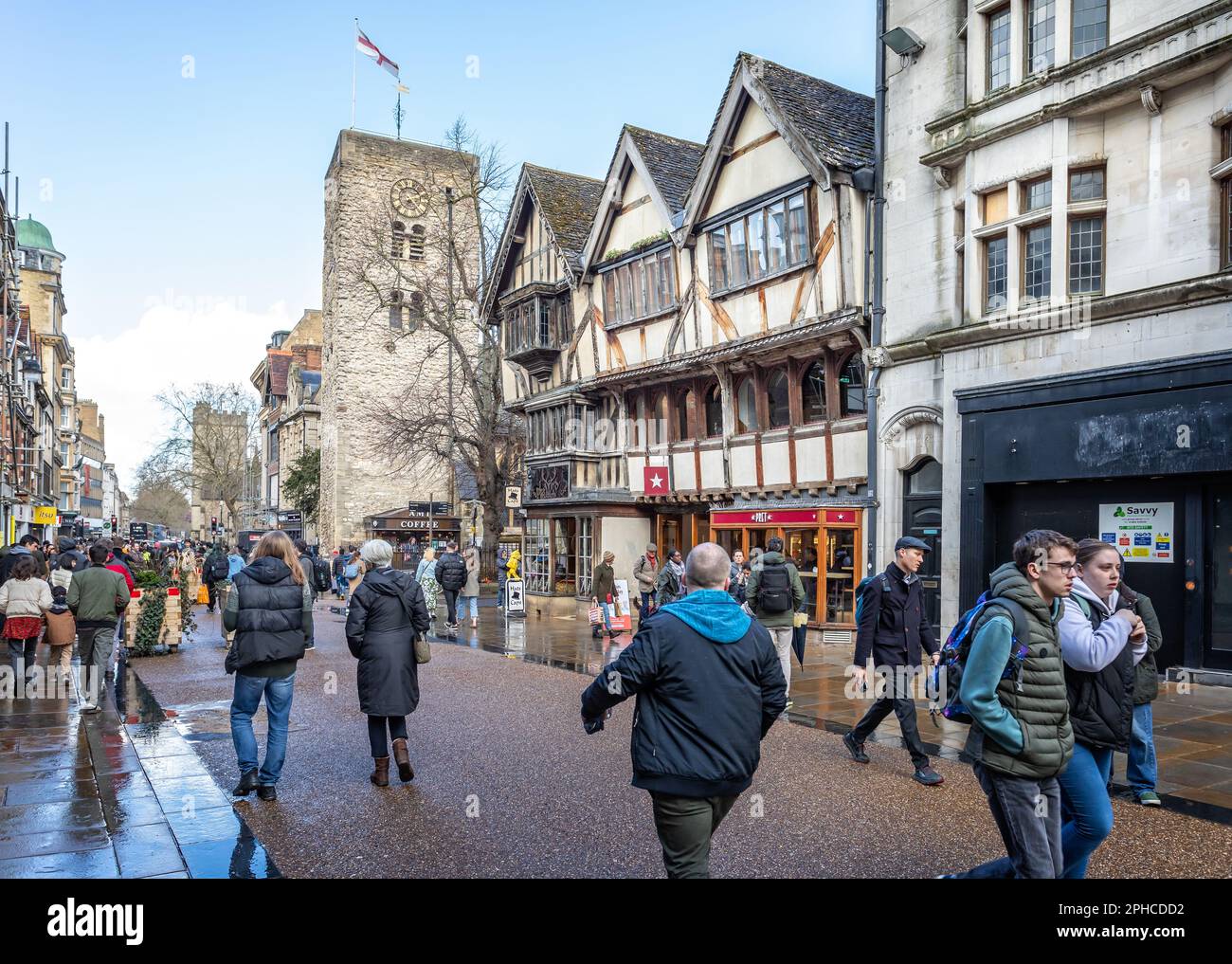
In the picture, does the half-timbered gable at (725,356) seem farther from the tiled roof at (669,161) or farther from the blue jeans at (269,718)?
the blue jeans at (269,718)

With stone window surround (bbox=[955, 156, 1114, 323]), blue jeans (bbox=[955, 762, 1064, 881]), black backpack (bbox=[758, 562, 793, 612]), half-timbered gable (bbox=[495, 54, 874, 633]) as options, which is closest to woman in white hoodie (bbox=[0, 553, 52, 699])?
black backpack (bbox=[758, 562, 793, 612])

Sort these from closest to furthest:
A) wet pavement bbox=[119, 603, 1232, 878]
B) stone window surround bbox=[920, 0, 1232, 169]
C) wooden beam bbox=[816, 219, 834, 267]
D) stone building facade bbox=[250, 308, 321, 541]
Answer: wet pavement bbox=[119, 603, 1232, 878] → stone window surround bbox=[920, 0, 1232, 169] → wooden beam bbox=[816, 219, 834, 267] → stone building facade bbox=[250, 308, 321, 541]

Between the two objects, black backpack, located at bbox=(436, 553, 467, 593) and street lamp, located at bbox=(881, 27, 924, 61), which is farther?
black backpack, located at bbox=(436, 553, 467, 593)

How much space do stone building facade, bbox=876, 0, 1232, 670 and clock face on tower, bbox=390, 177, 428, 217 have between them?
122ft

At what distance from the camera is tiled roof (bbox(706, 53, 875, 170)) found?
56.4ft

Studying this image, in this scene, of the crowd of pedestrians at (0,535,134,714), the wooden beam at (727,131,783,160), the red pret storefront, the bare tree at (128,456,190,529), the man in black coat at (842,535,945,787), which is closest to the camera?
the man in black coat at (842,535,945,787)

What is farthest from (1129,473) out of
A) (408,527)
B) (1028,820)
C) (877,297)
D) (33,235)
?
(33,235)

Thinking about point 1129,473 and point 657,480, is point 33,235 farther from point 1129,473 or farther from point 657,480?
point 1129,473

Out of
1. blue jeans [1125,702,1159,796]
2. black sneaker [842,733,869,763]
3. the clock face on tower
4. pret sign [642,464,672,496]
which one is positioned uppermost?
the clock face on tower

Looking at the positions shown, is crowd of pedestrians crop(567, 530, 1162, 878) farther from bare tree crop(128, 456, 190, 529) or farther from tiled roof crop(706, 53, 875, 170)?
bare tree crop(128, 456, 190, 529)

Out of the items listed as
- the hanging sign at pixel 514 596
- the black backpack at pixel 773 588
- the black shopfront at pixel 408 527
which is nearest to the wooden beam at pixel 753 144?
the hanging sign at pixel 514 596
